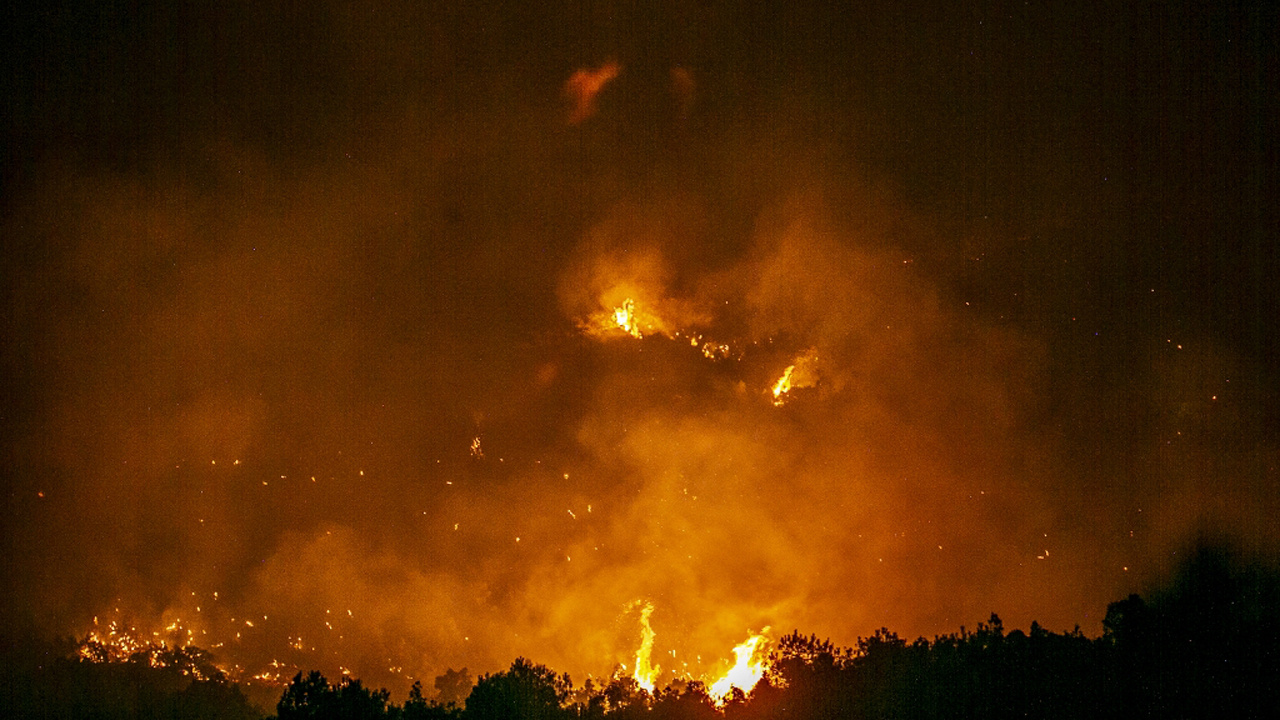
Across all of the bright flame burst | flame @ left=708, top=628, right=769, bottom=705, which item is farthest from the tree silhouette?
flame @ left=708, top=628, right=769, bottom=705

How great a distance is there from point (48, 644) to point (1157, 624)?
2769 inches

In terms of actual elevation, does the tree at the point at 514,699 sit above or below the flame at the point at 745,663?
below

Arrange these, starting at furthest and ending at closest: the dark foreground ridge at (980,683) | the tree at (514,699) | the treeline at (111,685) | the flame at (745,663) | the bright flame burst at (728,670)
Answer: the bright flame burst at (728,670)
the flame at (745,663)
the treeline at (111,685)
the tree at (514,699)
the dark foreground ridge at (980,683)

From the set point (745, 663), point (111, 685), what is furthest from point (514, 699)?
point (111, 685)

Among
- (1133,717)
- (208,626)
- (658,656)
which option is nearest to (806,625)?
(658,656)

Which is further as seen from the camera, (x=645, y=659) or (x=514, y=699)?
(x=645, y=659)

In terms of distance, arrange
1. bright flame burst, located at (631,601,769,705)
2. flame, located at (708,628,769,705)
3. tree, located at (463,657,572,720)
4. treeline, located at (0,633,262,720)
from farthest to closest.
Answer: bright flame burst, located at (631,601,769,705)
flame, located at (708,628,769,705)
treeline, located at (0,633,262,720)
tree, located at (463,657,572,720)

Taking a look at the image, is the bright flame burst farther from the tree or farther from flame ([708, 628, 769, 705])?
the tree

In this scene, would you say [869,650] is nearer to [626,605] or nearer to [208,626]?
[626,605]

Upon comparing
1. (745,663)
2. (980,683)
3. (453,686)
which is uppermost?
(745,663)

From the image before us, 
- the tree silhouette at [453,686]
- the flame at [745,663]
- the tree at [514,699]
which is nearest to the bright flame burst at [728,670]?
the flame at [745,663]

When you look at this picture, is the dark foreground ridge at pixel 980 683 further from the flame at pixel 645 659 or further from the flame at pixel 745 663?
the flame at pixel 645 659

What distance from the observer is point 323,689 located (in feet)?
84.9

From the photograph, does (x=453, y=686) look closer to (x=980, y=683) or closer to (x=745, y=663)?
(x=745, y=663)
